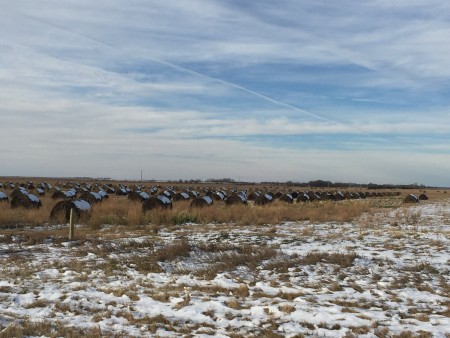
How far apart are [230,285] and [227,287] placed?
0.50 feet

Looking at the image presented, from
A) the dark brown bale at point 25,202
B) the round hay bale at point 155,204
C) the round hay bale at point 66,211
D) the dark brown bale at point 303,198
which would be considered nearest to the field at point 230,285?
the round hay bale at point 66,211

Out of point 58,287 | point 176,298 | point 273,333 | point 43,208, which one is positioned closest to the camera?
point 273,333

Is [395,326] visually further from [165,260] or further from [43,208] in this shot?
[43,208]

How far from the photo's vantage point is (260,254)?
34.5 ft

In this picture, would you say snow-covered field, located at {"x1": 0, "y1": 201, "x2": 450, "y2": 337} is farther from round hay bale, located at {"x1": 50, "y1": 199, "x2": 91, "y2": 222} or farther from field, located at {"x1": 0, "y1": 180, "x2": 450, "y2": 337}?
round hay bale, located at {"x1": 50, "y1": 199, "x2": 91, "y2": 222}

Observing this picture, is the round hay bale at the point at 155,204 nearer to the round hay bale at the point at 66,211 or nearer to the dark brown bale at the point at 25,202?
the round hay bale at the point at 66,211

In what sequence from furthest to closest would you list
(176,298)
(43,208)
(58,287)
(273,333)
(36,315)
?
(43,208) → (58,287) → (176,298) → (36,315) → (273,333)

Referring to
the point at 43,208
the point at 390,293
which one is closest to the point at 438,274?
the point at 390,293

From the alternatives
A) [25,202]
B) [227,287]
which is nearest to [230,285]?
[227,287]

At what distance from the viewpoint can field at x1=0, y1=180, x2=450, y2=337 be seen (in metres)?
5.95

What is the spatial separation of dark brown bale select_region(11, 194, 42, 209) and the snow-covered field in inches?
393

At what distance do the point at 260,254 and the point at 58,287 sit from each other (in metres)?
4.57

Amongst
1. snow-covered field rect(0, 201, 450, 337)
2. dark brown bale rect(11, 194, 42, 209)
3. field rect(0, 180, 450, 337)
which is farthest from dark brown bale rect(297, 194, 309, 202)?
snow-covered field rect(0, 201, 450, 337)

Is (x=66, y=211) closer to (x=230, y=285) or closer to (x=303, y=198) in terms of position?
(x=230, y=285)
